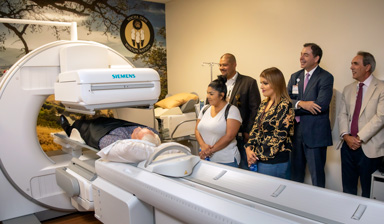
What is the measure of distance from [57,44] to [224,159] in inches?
67.0

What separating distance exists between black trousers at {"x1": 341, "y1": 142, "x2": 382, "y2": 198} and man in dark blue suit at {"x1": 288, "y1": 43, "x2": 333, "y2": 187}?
0.61 ft

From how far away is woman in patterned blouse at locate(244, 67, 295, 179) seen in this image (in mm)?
2186

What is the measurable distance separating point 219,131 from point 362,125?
49.9 inches

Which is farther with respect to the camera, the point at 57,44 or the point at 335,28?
the point at 335,28

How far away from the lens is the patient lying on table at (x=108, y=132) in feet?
7.82

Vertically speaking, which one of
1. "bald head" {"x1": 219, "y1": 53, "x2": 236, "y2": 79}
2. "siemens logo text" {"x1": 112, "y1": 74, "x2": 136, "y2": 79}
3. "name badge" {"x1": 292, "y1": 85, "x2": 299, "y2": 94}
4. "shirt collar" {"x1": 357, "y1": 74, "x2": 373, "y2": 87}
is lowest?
"name badge" {"x1": 292, "y1": 85, "x2": 299, "y2": 94}

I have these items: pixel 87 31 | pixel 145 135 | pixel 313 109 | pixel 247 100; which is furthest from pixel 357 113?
pixel 87 31

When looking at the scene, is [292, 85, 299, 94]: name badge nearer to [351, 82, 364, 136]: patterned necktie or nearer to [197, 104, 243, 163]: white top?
[351, 82, 364, 136]: patterned necktie

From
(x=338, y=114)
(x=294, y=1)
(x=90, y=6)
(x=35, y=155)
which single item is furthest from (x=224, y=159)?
(x=90, y=6)

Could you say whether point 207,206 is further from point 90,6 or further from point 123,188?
point 90,6

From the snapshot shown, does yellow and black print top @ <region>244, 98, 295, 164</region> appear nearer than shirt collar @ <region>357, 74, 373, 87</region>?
Yes

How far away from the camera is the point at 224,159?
8.93 ft

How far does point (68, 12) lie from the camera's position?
435 centimetres

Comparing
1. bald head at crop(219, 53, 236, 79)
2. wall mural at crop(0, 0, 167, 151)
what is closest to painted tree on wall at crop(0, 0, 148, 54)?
wall mural at crop(0, 0, 167, 151)
